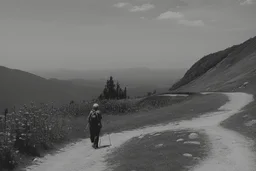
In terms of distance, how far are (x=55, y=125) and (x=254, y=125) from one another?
13.2m

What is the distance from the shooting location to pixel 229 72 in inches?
2810

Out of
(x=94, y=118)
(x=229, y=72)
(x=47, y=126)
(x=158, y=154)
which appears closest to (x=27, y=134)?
(x=47, y=126)

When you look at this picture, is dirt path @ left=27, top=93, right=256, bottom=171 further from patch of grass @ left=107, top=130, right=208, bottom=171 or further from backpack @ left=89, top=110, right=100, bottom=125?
backpack @ left=89, top=110, right=100, bottom=125

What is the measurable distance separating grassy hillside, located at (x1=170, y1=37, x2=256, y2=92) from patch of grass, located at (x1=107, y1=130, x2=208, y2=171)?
2684 centimetres

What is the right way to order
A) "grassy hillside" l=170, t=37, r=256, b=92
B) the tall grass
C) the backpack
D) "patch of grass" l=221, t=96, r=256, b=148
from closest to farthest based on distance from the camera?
the tall grass
"patch of grass" l=221, t=96, r=256, b=148
the backpack
"grassy hillside" l=170, t=37, r=256, b=92

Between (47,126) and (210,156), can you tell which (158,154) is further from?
(47,126)

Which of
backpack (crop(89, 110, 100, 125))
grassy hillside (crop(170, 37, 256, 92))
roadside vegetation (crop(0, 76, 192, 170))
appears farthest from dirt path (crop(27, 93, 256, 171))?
grassy hillside (crop(170, 37, 256, 92))

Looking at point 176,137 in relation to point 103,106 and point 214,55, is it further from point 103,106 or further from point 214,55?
point 214,55

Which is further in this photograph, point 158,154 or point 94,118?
point 94,118

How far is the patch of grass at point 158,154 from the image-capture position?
1314 centimetres

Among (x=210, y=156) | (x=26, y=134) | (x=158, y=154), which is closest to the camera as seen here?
(x=210, y=156)

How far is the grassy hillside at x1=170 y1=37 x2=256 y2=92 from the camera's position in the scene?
5000 centimetres

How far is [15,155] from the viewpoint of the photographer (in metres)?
15.2

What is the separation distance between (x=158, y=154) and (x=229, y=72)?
6044 cm
